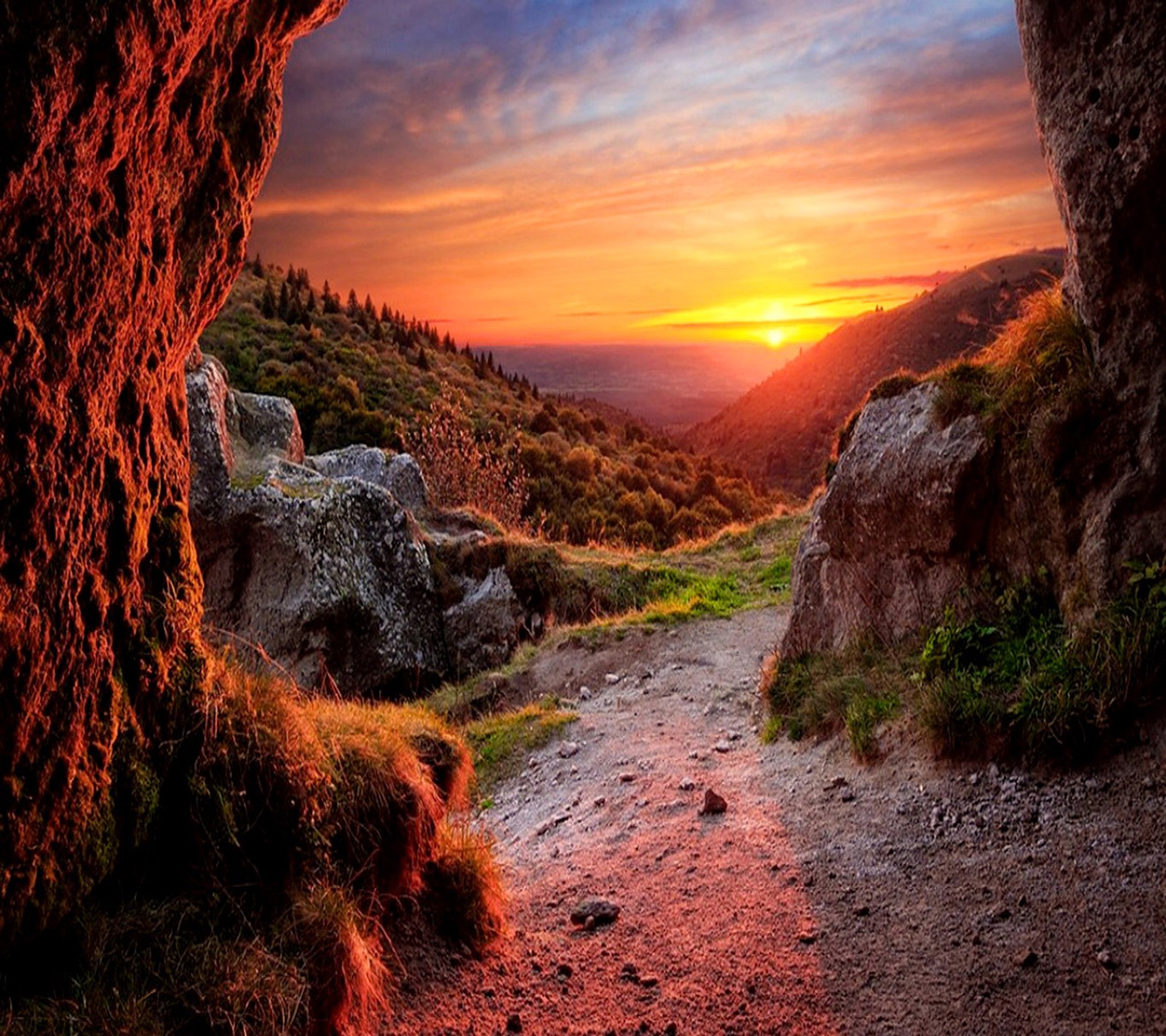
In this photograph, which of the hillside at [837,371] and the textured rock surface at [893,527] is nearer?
the textured rock surface at [893,527]

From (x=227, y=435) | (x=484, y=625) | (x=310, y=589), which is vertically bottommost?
(x=484, y=625)

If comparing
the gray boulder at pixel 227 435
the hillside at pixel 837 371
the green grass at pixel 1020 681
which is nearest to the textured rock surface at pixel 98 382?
the green grass at pixel 1020 681

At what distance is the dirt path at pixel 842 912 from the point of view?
141 inches

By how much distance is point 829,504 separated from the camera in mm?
6926

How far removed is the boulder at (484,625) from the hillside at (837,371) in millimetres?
21906

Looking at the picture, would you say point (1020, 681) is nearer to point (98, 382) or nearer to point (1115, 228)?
point (1115, 228)

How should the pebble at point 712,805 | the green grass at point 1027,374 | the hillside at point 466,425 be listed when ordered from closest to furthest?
the green grass at point 1027,374 → the pebble at point 712,805 → the hillside at point 466,425

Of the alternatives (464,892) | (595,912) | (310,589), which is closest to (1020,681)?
(595,912)

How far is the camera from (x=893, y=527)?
636cm

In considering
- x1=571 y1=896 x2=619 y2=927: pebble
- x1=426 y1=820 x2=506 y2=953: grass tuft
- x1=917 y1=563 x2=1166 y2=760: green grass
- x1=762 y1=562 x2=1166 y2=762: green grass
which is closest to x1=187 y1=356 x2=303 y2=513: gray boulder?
x1=426 y1=820 x2=506 y2=953: grass tuft

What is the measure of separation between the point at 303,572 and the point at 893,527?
6686 millimetres

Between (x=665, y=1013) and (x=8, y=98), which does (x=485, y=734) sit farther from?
(x=8, y=98)

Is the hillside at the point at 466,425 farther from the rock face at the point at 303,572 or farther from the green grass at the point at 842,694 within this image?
the green grass at the point at 842,694

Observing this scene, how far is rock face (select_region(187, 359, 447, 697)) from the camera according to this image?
10.5 metres
